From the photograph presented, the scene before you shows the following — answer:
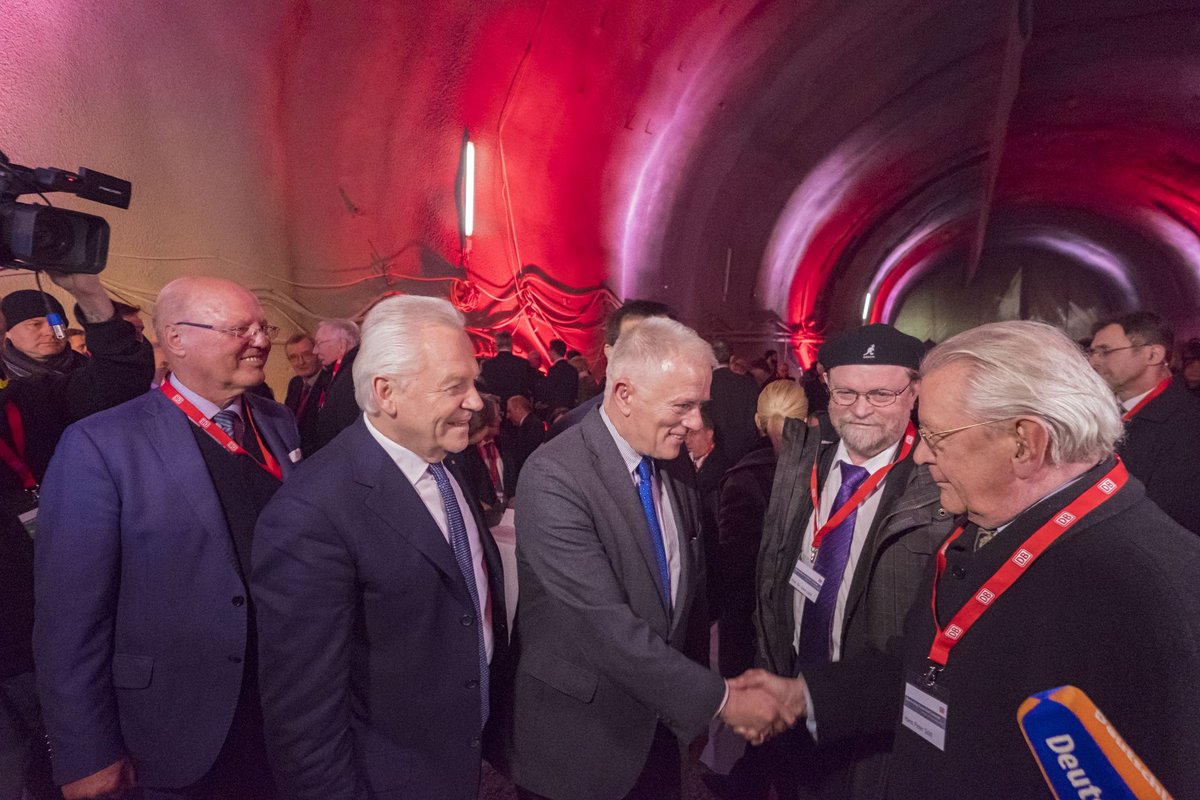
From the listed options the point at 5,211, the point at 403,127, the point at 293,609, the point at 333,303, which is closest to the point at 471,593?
the point at 293,609

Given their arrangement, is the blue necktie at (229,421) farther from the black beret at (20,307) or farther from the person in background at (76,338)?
the person in background at (76,338)

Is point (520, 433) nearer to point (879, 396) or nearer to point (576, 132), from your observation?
point (879, 396)

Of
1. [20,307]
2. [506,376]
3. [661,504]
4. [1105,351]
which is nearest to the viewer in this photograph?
[661,504]

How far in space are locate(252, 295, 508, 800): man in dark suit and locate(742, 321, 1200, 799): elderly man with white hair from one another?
1.17 meters

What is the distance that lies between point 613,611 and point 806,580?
0.84 m

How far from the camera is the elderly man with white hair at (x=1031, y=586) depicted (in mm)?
994

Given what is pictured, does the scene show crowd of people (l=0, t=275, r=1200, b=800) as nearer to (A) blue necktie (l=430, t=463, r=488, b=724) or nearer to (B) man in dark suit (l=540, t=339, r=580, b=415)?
(A) blue necktie (l=430, t=463, r=488, b=724)

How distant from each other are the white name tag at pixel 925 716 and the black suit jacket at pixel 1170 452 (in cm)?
269

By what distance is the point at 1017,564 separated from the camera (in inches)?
48.4

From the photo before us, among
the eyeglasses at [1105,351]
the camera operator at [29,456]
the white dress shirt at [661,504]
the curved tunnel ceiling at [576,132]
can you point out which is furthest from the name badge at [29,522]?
the eyeglasses at [1105,351]

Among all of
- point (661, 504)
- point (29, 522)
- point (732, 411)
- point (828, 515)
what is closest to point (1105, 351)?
point (732, 411)

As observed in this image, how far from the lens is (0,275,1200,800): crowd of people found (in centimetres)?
121

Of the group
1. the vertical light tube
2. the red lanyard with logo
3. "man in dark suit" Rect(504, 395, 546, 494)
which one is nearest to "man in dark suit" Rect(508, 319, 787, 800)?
the red lanyard with logo

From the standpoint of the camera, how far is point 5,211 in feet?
6.71
